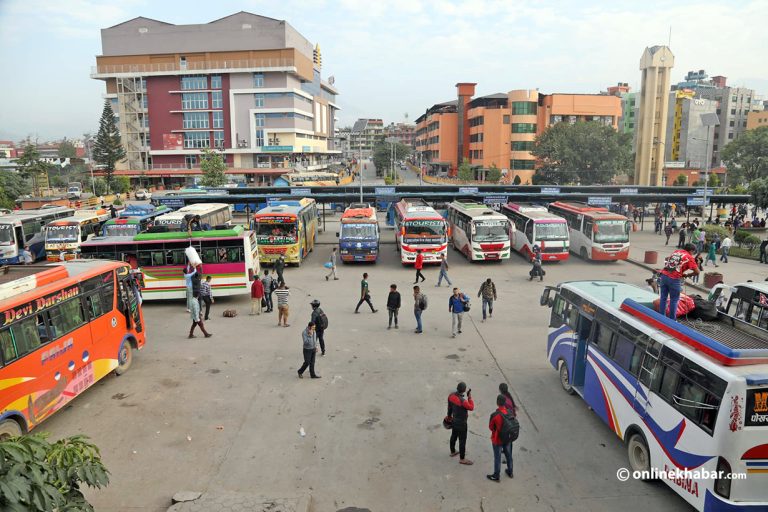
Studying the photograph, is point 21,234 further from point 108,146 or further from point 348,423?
point 108,146

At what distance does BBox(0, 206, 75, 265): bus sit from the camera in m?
25.5

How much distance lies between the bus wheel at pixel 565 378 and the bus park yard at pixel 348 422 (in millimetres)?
191

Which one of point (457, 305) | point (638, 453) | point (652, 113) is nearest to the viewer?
point (638, 453)

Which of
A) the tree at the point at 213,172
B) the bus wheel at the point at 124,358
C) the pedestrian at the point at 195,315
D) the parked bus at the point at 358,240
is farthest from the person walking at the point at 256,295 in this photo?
the tree at the point at 213,172

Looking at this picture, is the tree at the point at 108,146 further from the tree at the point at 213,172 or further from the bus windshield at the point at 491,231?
the bus windshield at the point at 491,231

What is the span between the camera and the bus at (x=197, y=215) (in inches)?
950

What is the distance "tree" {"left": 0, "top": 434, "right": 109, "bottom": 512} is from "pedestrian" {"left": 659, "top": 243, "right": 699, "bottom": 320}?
26.8 feet

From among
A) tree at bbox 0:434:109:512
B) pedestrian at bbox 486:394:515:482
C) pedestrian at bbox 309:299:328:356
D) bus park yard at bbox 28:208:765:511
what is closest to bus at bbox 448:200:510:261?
bus park yard at bbox 28:208:765:511

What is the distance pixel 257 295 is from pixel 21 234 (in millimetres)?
17076

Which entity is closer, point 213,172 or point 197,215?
point 197,215

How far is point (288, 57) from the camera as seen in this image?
80.5 metres

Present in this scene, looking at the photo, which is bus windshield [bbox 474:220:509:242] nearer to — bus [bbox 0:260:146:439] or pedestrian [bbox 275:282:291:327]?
pedestrian [bbox 275:282:291:327]

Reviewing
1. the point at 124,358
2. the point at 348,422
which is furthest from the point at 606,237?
the point at 124,358

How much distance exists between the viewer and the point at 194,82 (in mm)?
81312
